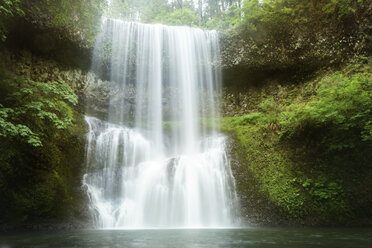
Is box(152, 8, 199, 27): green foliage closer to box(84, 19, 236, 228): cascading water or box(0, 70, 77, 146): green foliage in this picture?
box(84, 19, 236, 228): cascading water

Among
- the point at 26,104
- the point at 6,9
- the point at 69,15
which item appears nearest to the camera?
the point at 6,9

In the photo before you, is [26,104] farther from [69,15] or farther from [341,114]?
[341,114]

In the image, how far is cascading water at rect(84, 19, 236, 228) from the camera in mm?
7352

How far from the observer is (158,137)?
1106cm

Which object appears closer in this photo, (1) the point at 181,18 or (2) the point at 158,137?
(2) the point at 158,137

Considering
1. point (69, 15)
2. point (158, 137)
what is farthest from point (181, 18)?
point (158, 137)

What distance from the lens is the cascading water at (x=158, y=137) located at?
24.1 feet

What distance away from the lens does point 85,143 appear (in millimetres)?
8453

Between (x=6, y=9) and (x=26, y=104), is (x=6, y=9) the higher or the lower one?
the higher one

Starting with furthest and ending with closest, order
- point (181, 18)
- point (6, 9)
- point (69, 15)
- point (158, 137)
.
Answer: point (181, 18)
point (158, 137)
point (69, 15)
point (6, 9)

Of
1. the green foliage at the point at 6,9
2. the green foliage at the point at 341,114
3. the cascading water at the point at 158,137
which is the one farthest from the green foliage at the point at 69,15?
the green foliage at the point at 341,114

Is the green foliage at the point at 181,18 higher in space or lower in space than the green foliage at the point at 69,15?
higher

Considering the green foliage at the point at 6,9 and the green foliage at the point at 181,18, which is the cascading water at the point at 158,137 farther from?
the green foliage at the point at 181,18

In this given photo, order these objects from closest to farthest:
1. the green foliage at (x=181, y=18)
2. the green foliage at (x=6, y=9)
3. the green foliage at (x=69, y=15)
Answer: the green foliage at (x=6, y=9) → the green foliage at (x=69, y=15) → the green foliage at (x=181, y=18)
